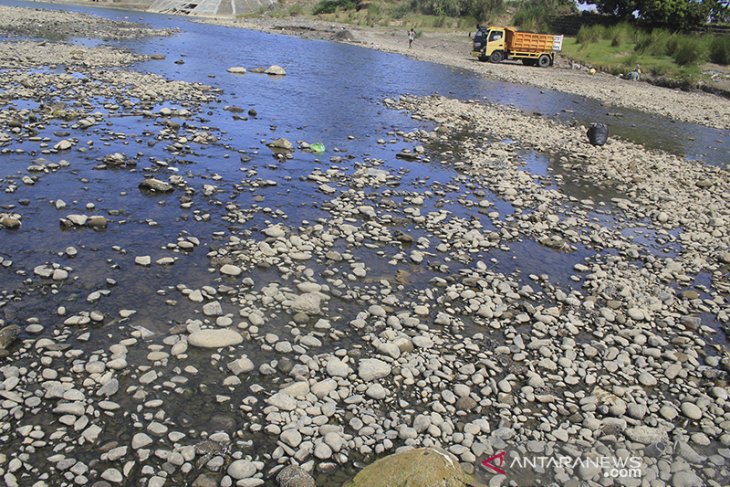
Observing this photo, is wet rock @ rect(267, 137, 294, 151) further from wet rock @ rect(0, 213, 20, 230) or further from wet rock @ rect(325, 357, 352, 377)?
wet rock @ rect(325, 357, 352, 377)

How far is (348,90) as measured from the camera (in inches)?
1070

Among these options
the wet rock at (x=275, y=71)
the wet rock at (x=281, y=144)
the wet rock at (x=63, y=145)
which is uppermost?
the wet rock at (x=275, y=71)

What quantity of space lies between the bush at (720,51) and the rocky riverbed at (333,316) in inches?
1357

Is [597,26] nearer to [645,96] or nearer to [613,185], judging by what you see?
[645,96]

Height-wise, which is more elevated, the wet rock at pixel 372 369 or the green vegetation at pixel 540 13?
the green vegetation at pixel 540 13

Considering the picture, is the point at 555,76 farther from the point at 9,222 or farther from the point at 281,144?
the point at 9,222

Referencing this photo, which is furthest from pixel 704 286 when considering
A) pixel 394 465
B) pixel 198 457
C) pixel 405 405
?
pixel 198 457

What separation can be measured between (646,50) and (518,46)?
11366 mm

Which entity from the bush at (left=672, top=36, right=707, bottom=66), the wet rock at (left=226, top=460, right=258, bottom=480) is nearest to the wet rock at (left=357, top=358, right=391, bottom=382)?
the wet rock at (left=226, top=460, right=258, bottom=480)

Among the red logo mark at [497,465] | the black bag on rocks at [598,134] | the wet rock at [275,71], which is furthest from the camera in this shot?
the wet rock at [275,71]

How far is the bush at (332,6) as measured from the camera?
87875 millimetres

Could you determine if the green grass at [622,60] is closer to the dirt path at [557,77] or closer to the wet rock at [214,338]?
the dirt path at [557,77]

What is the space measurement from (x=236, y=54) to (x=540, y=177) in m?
29.0

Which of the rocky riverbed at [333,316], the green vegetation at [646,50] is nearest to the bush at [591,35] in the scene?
the green vegetation at [646,50]
